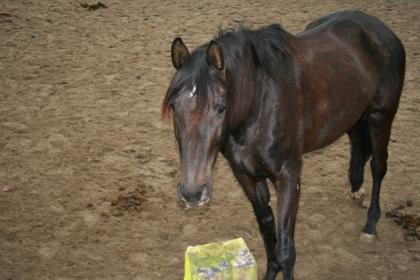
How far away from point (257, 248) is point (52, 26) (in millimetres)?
7358

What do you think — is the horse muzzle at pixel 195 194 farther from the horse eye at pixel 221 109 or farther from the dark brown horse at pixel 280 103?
the horse eye at pixel 221 109

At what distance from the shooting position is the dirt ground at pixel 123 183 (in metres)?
4.44

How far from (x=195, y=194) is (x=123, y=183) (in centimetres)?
289

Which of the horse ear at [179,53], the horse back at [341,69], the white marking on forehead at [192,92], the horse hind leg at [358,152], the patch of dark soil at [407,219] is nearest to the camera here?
the white marking on forehead at [192,92]

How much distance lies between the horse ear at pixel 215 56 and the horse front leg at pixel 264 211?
119cm

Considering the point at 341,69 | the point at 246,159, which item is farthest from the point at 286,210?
the point at 341,69

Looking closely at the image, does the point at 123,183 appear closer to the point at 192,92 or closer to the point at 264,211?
the point at 264,211

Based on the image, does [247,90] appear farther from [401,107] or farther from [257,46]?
[401,107]

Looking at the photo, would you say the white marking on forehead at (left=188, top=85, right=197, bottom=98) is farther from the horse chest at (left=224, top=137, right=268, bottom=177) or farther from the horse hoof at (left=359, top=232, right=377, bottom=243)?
the horse hoof at (left=359, top=232, right=377, bottom=243)

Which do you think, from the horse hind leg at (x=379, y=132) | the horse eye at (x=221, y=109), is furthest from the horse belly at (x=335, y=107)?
the horse eye at (x=221, y=109)

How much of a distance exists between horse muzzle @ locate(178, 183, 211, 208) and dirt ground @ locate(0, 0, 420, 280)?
1706 millimetres

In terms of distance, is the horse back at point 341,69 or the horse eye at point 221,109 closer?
the horse eye at point 221,109

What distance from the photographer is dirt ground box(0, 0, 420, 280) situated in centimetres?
444

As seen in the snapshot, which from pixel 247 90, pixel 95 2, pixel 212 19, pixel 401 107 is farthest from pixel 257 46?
pixel 95 2
